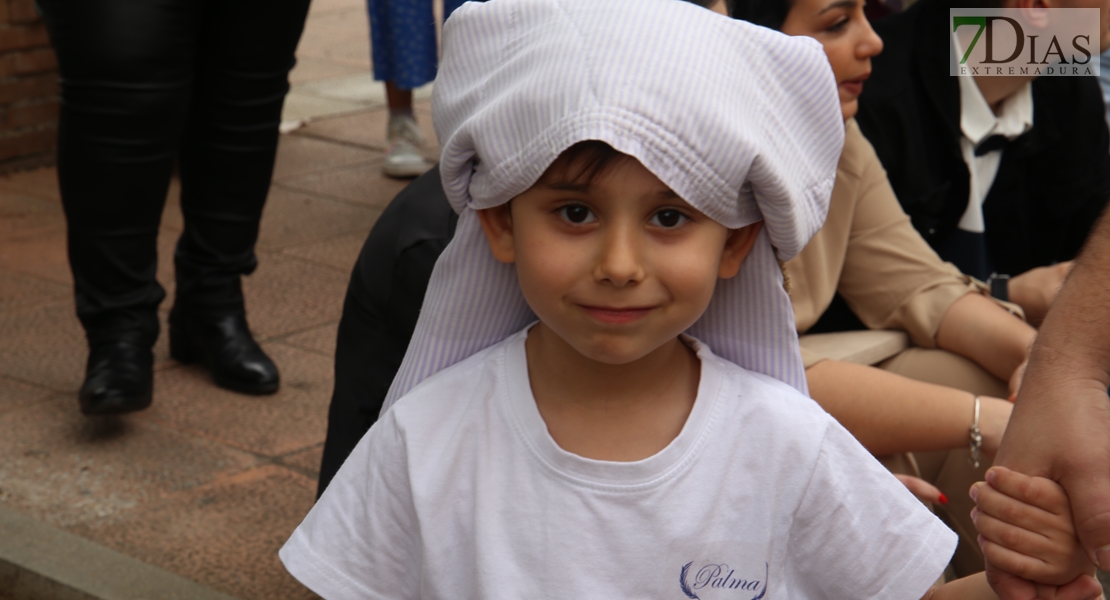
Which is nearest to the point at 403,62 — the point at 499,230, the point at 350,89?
the point at 350,89

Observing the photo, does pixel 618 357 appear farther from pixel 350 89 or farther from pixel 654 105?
pixel 350 89

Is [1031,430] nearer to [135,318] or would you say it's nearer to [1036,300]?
[1036,300]

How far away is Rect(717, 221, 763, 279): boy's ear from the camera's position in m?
1.69

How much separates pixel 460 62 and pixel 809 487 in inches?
28.4

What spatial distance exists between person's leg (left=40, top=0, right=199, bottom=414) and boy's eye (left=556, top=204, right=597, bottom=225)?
5.68 feet

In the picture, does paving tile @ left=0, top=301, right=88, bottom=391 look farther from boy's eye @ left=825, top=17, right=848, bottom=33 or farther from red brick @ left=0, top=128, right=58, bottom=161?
boy's eye @ left=825, top=17, right=848, bottom=33

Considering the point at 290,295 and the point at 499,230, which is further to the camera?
the point at 290,295

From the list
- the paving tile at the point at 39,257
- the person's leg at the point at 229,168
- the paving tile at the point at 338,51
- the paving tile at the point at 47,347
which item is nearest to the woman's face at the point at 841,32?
the person's leg at the point at 229,168

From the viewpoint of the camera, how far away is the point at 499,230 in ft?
5.61

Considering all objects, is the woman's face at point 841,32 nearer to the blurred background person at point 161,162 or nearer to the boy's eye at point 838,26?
the boy's eye at point 838,26

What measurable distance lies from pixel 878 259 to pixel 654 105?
4.60 feet

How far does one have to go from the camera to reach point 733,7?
8.14 feet

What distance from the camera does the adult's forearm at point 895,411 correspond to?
240 centimetres

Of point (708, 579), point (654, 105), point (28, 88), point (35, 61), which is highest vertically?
point (654, 105)
